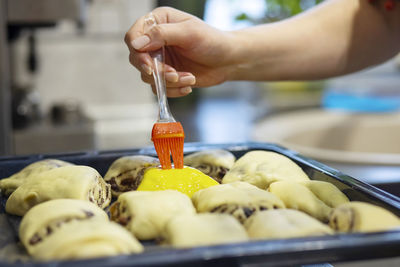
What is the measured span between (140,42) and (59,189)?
255 millimetres

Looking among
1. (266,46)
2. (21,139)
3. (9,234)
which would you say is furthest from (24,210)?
(21,139)

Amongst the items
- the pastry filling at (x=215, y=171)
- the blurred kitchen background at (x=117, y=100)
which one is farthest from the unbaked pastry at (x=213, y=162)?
the blurred kitchen background at (x=117, y=100)

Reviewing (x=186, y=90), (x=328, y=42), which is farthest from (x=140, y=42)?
(x=328, y=42)

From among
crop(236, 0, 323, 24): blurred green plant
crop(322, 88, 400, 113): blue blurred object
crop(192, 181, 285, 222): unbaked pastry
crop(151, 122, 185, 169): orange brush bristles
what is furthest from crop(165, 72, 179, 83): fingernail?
crop(236, 0, 323, 24): blurred green plant

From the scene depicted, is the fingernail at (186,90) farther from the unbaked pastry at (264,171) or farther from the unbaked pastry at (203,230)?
the unbaked pastry at (203,230)

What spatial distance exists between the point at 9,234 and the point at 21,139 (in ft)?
3.65

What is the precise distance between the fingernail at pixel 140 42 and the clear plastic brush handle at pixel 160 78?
20 mm

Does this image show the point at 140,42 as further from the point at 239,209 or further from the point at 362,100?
the point at 362,100

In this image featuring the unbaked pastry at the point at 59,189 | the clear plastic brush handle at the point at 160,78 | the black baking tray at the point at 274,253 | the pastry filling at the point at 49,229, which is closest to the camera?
the black baking tray at the point at 274,253

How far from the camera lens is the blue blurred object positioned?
1817 millimetres

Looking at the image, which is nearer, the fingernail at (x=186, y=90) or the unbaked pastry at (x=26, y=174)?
the unbaked pastry at (x=26, y=174)

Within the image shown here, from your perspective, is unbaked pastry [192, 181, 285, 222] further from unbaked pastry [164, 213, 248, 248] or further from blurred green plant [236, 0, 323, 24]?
blurred green plant [236, 0, 323, 24]

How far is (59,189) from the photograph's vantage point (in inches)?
23.2

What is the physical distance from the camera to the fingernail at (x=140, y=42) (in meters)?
0.73
